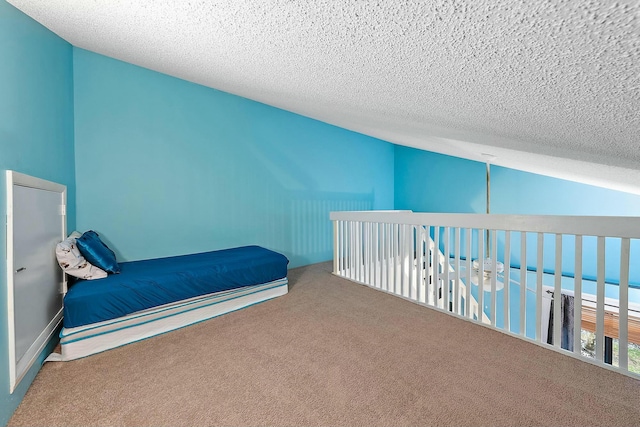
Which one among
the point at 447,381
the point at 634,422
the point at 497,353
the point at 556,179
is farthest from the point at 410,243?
the point at 556,179

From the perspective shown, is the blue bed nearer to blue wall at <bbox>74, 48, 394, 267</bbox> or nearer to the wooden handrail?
blue wall at <bbox>74, 48, 394, 267</bbox>

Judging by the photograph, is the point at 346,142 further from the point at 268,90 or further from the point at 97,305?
the point at 97,305

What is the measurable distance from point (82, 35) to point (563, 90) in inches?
117

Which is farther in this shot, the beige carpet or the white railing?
the white railing

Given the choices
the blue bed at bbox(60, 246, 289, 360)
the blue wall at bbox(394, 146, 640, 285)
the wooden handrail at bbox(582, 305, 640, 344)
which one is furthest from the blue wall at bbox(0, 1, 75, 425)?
the wooden handrail at bbox(582, 305, 640, 344)

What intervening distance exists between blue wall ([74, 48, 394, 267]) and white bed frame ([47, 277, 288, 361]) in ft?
3.06

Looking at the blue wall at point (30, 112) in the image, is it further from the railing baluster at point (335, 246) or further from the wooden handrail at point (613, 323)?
the wooden handrail at point (613, 323)

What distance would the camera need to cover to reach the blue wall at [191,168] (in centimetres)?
228

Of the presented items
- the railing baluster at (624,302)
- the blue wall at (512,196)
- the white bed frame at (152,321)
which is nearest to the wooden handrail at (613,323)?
the blue wall at (512,196)

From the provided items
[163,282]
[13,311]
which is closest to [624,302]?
[163,282]

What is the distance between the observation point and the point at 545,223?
1.58 meters

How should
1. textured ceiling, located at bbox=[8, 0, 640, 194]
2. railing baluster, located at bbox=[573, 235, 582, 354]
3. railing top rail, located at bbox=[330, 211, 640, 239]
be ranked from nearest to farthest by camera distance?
1. textured ceiling, located at bbox=[8, 0, 640, 194]
2. railing top rail, located at bbox=[330, 211, 640, 239]
3. railing baluster, located at bbox=[573, 235, 582, 354]

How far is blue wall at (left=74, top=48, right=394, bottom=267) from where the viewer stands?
7.47 feet

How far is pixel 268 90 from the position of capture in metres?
2.40
